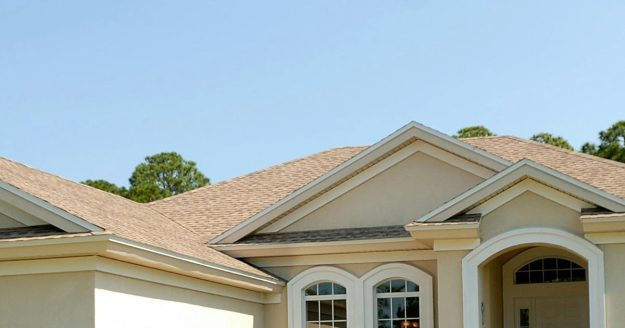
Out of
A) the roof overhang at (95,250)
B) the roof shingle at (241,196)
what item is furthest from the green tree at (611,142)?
the roof overhang at (95,250)

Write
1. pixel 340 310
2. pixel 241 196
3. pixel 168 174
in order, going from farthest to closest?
pixel 168 174, pixel 241 196, pixel 340 310

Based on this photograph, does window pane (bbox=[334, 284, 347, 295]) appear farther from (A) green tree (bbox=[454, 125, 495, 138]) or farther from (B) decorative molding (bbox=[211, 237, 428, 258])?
(A) green tree (bbox=[454, 125, 495, 138])

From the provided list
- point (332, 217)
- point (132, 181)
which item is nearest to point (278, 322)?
point (332, 217)

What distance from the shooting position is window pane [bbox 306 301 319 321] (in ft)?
71.9

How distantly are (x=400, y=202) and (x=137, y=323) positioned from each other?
6.78m

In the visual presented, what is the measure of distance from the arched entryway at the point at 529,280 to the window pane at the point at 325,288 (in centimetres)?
327

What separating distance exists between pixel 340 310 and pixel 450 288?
346 centimetres

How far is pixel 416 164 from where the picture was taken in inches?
872

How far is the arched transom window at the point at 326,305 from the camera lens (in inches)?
856

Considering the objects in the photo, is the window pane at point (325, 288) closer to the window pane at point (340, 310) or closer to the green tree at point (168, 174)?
the window pane at point (340, 310)

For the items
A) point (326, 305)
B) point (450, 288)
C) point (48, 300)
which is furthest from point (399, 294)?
point (48, 300)

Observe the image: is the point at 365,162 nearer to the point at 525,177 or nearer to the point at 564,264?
the point at 525,177

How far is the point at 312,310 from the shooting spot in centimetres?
2194

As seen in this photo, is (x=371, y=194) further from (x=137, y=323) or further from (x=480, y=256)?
(x=137, y=323)
